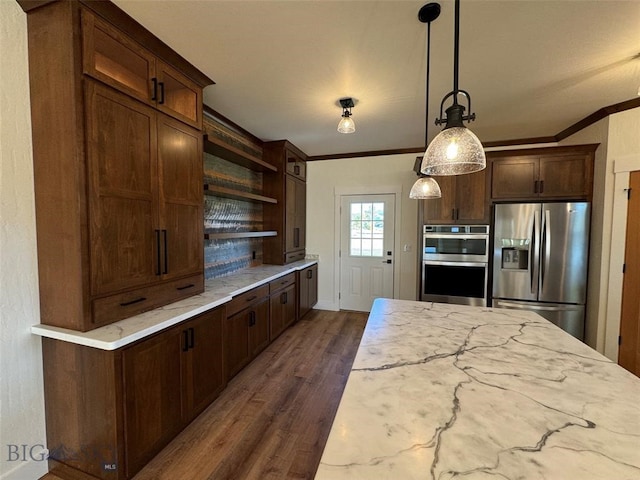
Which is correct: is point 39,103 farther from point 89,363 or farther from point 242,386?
point 242,386

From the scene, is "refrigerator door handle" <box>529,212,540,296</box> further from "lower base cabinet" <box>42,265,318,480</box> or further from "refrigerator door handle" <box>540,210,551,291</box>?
"lower base cabinet" <box>42,265,318,480</box>

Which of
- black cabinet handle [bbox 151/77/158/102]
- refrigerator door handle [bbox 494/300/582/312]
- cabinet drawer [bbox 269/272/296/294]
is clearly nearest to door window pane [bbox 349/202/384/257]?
cabinet drawer [bbox 269/272/296/294]

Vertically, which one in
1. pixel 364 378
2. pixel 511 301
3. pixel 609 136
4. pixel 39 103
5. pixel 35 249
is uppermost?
pixel 609 136

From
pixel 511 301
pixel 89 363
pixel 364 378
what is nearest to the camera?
pixel 364 378

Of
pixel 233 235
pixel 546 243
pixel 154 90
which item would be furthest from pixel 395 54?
pixel 546 243

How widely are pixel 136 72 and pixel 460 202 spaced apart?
10.9ft

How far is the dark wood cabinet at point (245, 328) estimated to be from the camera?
2.51 meters

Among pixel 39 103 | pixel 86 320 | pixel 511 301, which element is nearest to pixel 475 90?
pixel 511 301

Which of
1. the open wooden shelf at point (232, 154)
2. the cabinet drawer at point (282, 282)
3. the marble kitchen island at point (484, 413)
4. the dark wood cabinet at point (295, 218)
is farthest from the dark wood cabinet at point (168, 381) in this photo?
the dark wood cabinet at point (295, 218)

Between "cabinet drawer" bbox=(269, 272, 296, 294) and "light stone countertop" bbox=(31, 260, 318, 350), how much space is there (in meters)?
0.35

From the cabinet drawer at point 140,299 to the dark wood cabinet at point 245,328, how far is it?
393mm

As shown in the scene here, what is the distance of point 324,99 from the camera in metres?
2.66

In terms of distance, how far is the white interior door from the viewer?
448 centimetres

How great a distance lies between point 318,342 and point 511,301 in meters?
2.25
